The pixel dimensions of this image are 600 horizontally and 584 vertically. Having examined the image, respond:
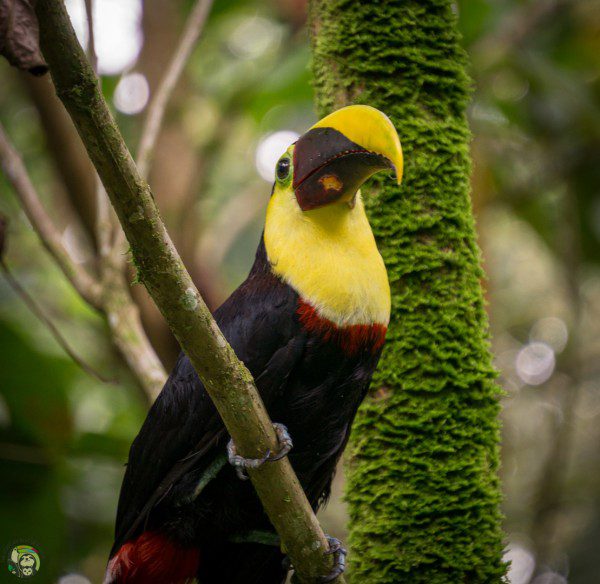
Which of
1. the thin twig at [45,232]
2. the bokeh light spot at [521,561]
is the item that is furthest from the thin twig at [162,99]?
the bokeh light spot at [521,561]

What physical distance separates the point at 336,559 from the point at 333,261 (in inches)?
33.9

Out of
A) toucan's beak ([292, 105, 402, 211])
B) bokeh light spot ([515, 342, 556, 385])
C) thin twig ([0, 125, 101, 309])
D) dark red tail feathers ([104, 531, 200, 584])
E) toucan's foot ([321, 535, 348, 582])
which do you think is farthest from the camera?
bokeh light spot ([515, 342, 556, 385])

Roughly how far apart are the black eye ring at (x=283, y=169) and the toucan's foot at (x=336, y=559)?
109cm

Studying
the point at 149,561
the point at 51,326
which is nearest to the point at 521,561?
the point at 149,561

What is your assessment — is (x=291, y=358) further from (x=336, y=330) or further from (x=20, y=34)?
(x=20, y=34)

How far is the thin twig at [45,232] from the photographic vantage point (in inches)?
130

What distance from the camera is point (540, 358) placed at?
29.3 ft

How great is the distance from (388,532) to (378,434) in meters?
0.30

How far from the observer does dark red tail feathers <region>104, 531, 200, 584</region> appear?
2.57 metres

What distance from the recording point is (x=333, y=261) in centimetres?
229

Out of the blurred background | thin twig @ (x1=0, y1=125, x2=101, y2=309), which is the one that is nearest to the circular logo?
the blurred background

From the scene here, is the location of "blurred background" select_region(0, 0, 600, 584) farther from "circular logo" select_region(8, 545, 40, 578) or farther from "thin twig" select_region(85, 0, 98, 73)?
"thin twig" select_region(85, 0, 98, 73)

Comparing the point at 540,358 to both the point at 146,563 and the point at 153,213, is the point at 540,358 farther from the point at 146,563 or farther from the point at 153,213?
the point at 153,213

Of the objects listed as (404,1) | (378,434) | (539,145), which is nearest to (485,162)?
(539,145)
